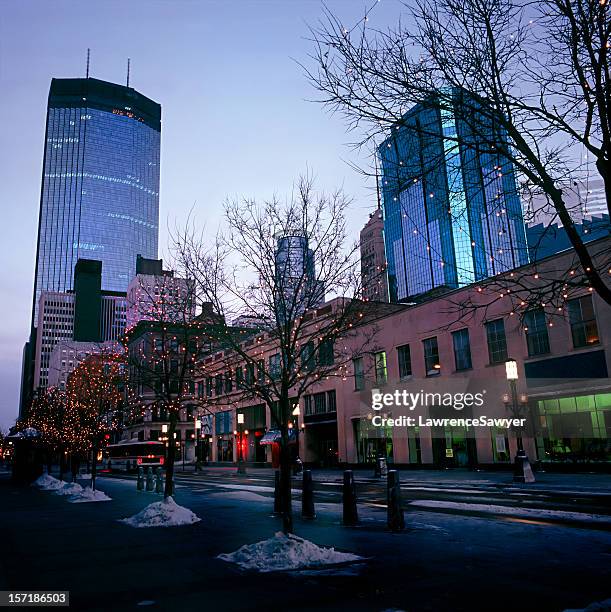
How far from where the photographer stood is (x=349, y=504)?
1217 centimetres

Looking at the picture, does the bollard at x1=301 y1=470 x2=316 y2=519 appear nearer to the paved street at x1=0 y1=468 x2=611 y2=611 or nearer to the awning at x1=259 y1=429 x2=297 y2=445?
the paved street at x1=0 y1=468 x2=611 y2=611

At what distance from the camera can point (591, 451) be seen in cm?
2783

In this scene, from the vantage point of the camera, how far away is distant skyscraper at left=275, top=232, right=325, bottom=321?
11.8 meters

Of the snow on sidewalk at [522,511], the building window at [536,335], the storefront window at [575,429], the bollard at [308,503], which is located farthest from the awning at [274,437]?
the bollard at [308,503]

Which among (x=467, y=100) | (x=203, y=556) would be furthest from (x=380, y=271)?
(x=203, y=556)

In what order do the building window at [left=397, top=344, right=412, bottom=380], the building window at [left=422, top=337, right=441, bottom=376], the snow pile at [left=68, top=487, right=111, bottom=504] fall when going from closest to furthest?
the snow pile at [left=68, top=487, right=111, bottom=504], the building window at [left=422, top=337, right=441, bottom=376], the building window at [left=397, top=344, right=412, bottom=380]

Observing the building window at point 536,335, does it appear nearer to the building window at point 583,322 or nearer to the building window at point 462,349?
the building window at point 583,322

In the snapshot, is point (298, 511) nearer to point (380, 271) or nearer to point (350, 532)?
point (350, 532)

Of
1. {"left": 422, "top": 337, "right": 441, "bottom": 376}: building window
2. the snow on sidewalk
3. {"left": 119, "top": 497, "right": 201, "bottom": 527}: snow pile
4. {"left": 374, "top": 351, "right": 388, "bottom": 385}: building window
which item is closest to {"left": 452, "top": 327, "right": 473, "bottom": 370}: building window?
{"left": 422, "top": 337, "right": 441, "bottom": 376}: building window

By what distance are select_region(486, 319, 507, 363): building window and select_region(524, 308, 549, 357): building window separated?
184 centimetres

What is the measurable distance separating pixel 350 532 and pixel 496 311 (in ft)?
82.5

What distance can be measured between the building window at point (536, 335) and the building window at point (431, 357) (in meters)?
7.40

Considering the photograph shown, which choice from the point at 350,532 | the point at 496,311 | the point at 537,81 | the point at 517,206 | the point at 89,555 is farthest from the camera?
the point at 496,311

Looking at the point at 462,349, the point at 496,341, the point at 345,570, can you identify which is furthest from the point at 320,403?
the point at 345,570
